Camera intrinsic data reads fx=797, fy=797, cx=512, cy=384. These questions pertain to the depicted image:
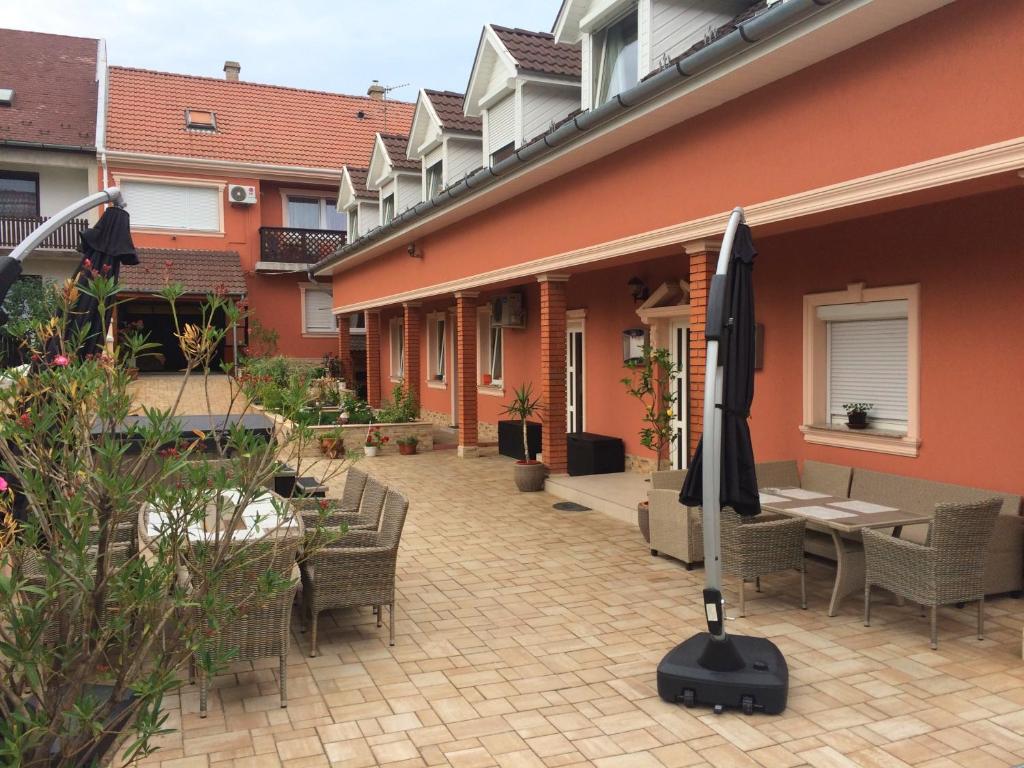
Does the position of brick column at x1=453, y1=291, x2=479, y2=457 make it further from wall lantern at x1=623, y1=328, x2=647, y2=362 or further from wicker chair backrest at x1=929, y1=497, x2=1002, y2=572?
wicker chair backrest at x1=929, y1=497, x2=1002, y2=572

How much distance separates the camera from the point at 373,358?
20297 millimetres

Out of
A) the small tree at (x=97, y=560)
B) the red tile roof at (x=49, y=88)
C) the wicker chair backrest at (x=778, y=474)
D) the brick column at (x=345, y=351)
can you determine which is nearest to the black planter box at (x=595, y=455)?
the wicker chair backrest at (x=778, y=474)

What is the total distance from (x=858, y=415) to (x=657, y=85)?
3.58 metres

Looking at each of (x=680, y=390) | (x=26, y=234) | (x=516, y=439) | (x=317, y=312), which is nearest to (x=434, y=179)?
(x=516, y=439)

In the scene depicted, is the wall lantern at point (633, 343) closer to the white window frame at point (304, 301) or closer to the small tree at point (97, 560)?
the small tree at point (97, 560)

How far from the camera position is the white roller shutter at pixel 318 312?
A: 84.0 ft

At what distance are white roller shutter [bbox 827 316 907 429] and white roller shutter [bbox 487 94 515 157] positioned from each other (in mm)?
5695

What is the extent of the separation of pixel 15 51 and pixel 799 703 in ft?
99.5

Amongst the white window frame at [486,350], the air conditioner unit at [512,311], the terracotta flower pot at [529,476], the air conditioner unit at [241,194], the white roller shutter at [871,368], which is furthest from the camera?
the air conditioner unit at [241,194]

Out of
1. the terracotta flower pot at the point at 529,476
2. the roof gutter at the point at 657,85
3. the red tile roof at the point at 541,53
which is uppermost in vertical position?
the red tile roof at the point at 541,53

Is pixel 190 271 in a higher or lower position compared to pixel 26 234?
lower

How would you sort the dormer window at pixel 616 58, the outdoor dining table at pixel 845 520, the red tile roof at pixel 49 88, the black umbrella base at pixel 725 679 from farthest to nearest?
1. the red tile roof at pixel 49 88
2. the dormer window at pixel 616 58
3. the outdoor dining table at pixel 845 520
4. the black umbrella base at pixel 725 679

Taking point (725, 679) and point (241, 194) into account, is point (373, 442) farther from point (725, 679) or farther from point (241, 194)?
point (241, 194)

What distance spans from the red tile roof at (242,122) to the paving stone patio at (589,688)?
69.1 feet
